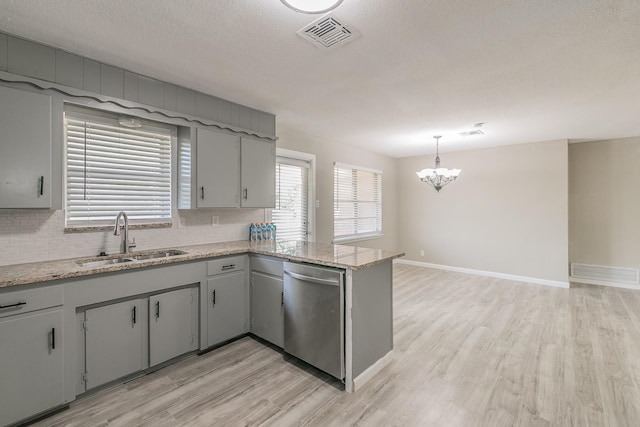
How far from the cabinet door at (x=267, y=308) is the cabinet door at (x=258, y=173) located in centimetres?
93

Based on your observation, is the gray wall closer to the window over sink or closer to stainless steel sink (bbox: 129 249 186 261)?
A: the window over sink

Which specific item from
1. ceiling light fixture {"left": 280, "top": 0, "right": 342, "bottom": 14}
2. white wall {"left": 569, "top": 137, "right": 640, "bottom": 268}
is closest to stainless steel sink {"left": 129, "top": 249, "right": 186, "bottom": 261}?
ceiling light fixture {"left": 280, "top": 0, "right": 342, "bottom": 14}

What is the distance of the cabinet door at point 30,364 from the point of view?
175cm

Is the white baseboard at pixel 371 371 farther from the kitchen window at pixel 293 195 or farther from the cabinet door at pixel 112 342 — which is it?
the kitchen window at pixel 293 195

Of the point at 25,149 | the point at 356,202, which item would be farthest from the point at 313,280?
the point at 356,202

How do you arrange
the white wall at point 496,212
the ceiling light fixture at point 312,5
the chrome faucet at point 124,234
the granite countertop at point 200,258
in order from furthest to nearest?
the white wall at point 496,212
the chrome faucet at point 124,234
the granite countertop at point 200,258
the ceiling light fixture at point 312,5

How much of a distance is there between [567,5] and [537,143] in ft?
14.0

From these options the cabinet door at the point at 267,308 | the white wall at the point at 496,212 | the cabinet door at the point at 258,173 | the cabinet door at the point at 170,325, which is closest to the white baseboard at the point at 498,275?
the white wall at the point at 496,212

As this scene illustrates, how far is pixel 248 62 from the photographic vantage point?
2.42 m

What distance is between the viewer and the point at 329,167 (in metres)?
5.16

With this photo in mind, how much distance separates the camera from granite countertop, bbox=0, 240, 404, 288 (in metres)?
1.87

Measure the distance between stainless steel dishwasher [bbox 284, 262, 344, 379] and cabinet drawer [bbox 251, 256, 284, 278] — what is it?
0.13 m

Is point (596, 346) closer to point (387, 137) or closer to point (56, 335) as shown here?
point (387, 137)

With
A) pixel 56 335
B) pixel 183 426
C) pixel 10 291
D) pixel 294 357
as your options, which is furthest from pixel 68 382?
pixel 294 357
